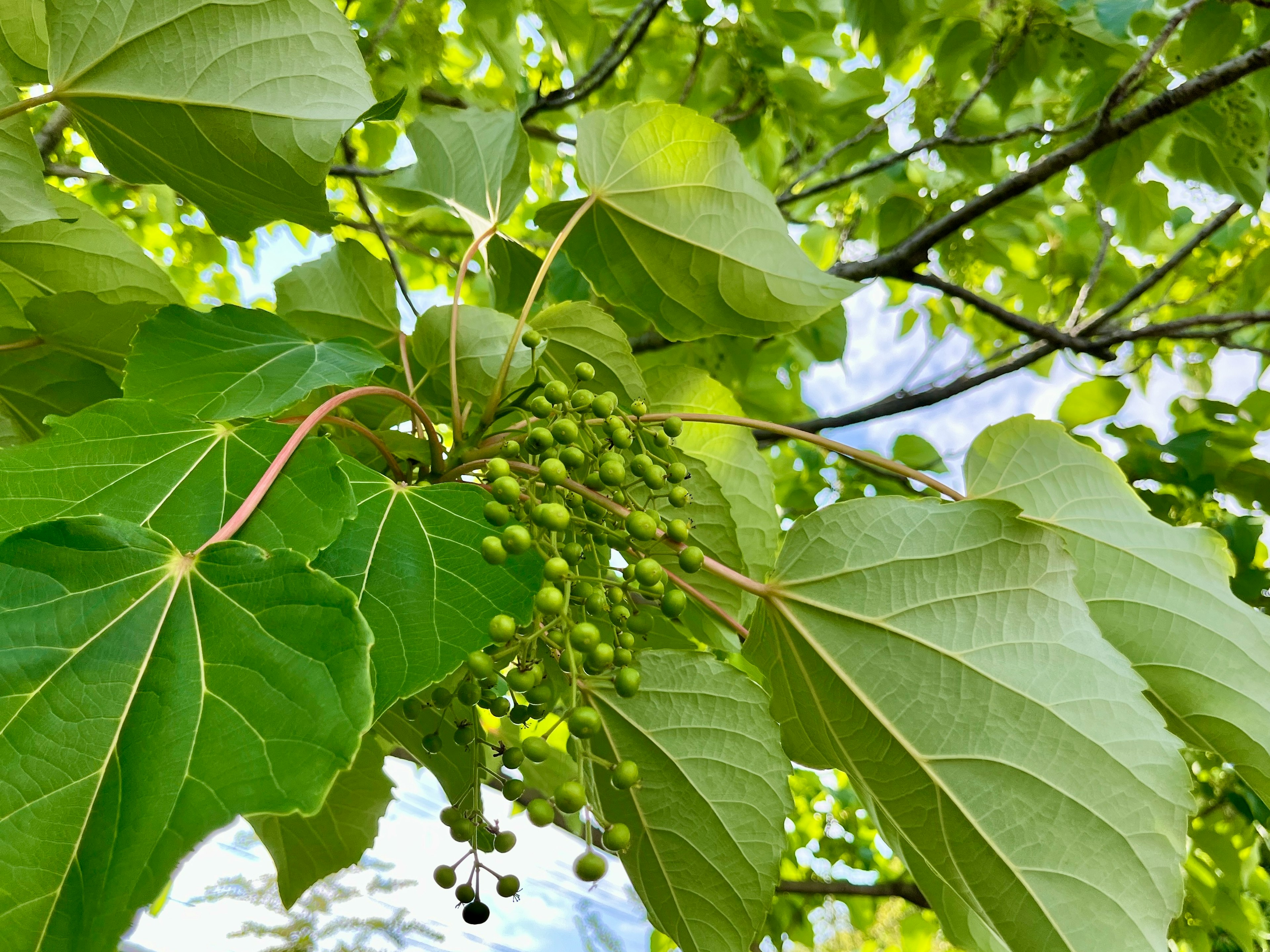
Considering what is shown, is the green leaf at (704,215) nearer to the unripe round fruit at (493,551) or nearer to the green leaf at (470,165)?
the green leaf at (470,165)

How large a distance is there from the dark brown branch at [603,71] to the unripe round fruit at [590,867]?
1530mm

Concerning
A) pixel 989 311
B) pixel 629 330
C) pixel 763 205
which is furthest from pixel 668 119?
pixel 989 311

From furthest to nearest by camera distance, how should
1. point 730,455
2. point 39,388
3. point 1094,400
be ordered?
point 1094,400 → point 730,455 → point 39,388

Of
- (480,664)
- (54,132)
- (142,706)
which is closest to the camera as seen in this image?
(142,706)

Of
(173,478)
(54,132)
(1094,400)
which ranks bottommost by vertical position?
(173,478)

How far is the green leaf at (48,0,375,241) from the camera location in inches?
26.1

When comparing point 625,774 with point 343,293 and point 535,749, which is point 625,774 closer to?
point 535,749

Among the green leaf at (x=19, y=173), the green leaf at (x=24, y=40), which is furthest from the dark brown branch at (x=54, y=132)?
the green leaf at (x=19, y=173)

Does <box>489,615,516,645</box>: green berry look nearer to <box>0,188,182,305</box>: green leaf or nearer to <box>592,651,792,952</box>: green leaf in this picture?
<box>592,651,792,952</box>: green leaf

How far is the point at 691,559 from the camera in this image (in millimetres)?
689

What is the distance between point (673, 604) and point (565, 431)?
0.16 m

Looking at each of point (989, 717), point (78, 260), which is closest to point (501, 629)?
Result: point (989, 717)

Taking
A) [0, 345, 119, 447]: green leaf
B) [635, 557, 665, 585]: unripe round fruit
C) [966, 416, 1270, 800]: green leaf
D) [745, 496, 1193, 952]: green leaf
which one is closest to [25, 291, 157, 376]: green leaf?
[0, 345, 119, 447]: green leaf

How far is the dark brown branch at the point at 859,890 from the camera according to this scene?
6.28ft
